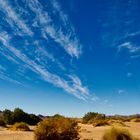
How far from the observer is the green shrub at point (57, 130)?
68.9 ft

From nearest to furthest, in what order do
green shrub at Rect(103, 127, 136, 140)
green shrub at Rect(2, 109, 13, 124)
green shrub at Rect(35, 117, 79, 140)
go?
green shrub at Rect(103, 127, 136, 140)
green shrub at Rect(35, 117, 79, 140)
green shrub at Rect(2, 109, 13, 124)

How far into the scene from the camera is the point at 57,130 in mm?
21141

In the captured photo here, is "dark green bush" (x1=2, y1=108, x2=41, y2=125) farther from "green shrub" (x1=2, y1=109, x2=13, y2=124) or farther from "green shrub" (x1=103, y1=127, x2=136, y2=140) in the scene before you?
"green shrub" (x1=103, y1=127, x2=136, y2=140)

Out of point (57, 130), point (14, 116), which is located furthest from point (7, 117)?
point (57, 130)

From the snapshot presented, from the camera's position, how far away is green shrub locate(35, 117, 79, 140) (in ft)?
68.9

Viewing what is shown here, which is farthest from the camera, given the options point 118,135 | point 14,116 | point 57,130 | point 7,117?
point 14,116

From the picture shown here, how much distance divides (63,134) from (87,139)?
3.11 m

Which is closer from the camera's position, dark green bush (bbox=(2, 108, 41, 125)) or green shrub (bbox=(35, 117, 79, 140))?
green shrub (bbox=(35, 117, 79, 140))

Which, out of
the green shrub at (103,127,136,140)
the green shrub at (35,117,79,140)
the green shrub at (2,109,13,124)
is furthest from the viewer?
the green shrub at (2,109,13,124)

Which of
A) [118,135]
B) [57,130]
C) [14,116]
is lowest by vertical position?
[118,135]

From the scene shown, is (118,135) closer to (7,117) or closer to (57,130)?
(57,130)

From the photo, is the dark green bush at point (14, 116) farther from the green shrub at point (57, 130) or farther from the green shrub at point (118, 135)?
the green shrub at point (118, 135)

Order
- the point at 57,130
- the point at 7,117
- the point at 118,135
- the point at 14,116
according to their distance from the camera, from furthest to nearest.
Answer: the point at 14,116 < the point at 7,117 < the point at 57,130 < the point at 118,135

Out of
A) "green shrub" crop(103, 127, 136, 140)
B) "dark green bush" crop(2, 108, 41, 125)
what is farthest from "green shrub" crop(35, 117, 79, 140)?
"dark green bush" crop(2, 108, 41, 125)
